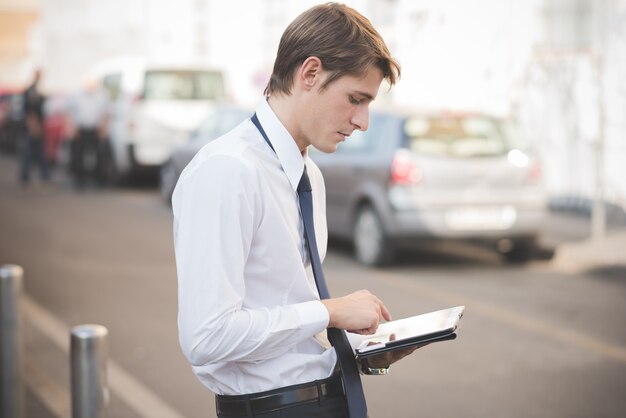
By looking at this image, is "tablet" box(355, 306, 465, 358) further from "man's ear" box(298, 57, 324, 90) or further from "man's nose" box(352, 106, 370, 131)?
"man's ear" box(298, 57, 324, 90)

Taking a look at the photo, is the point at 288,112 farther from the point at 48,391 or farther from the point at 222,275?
the point at 48,391

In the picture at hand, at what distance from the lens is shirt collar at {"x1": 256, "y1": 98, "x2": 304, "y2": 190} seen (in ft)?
6.82

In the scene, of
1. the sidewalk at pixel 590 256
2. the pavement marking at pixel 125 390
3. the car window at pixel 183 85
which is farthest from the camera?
the car window at pixel 183 85

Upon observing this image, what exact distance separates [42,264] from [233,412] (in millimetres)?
8047

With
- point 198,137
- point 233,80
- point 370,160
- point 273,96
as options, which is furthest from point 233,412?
point 233,80

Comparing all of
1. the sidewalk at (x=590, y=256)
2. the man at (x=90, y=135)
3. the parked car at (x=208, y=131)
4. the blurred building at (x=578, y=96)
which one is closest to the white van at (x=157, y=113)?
the man at (x=90, y=135)

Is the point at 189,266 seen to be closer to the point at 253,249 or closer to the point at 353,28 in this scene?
the point at 253,249

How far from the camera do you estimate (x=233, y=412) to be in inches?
82.5

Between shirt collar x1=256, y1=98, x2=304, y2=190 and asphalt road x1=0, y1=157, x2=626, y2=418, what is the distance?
10.7 ft

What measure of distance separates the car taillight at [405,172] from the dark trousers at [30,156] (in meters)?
9.85

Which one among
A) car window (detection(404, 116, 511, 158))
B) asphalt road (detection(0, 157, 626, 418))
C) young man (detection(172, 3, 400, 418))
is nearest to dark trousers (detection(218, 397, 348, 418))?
young man (detection(172, 3, 400, 418))

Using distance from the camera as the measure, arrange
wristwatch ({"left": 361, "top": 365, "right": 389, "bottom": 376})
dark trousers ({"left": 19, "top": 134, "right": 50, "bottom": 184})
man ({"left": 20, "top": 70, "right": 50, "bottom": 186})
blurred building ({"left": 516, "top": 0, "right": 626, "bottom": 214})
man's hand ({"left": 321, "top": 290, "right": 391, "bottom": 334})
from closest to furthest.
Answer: man's hand ({"left": 321, "top": 290, "right": 391, "bottom": 334})
wristwatch ({"left": 361, "top": 365, "right": 389, "bottom": 376})
blurred building ({"left": 516, "top": 0, "right": 626, "bottom": 214})
man ({"left": 20, "top": 70, "right": 50, "bottom": 186})
dark trousers ({"left": 19, "top": 134, "right": 50, "bottom": 184})

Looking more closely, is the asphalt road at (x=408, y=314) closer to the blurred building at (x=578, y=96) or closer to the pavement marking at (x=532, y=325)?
the pavement marking at (x=532, y=325)

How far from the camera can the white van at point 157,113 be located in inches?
643
